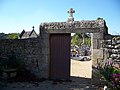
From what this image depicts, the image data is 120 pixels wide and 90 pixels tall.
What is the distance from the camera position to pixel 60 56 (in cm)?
742

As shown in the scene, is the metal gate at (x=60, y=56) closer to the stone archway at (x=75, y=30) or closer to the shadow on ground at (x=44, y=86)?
the stone archway at (x=75, y=30)

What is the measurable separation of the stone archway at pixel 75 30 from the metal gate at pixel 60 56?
0.23 metres

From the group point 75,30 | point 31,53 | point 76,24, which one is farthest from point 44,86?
point 76,24

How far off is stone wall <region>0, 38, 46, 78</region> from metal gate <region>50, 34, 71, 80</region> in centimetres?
49

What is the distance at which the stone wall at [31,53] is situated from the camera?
24.5ft

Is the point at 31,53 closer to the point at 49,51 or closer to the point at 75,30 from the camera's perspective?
the point at 49,51

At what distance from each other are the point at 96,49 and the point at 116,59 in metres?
0.87

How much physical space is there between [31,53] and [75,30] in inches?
93.8

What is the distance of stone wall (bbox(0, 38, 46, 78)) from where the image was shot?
7.46 meters

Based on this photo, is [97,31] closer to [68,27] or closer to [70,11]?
[68,27]

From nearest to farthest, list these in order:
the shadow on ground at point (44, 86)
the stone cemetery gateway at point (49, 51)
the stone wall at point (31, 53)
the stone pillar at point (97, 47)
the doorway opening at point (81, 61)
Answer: the shadow on ground at point (44, 86)
the stone pillar at point (97, 47)
the stone cemetery gateway at point (49, 51)
the stone wall at point (31, 53)
the doorway opening at point (81, 61)

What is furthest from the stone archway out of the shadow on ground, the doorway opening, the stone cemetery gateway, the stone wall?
the doorway opening

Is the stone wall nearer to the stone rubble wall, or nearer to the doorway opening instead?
the stone rubble wall

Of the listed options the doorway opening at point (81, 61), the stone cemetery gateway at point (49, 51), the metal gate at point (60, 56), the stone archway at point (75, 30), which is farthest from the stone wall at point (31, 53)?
the doorway opening at point (81, 61)
